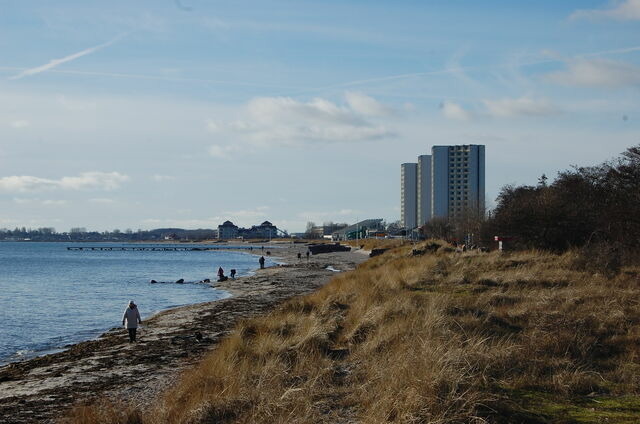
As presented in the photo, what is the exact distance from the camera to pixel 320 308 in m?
21.7

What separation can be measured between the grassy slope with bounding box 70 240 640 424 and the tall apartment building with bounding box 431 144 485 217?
6420 inches

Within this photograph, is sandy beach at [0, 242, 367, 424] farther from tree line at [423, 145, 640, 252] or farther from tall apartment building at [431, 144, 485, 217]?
tall apartment building at [431, 144, 485, 217]

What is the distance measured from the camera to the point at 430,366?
10.3m

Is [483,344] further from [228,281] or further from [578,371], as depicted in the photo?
[228,281]

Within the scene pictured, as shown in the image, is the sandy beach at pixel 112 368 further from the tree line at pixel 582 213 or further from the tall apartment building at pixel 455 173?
the tall apartment building at pixel 455 173

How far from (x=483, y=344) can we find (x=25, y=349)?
57.6 ft

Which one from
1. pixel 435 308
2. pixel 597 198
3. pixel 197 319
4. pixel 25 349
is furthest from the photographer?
pixel 597 198

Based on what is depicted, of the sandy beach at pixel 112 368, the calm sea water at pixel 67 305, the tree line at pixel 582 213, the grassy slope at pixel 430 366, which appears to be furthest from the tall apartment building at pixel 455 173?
the grassy slope at pixel 430 366

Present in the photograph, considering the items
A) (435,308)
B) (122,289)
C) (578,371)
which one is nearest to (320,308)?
(435,308)

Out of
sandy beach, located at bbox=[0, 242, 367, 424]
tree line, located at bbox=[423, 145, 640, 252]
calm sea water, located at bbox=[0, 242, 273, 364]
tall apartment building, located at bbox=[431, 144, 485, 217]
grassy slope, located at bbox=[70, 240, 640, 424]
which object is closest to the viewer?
grassy slope, located at bbox=[70, 240, 640, 424]

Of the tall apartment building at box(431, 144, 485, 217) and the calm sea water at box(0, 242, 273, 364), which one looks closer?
the calm sea water at box(0, 242, 273, 364)

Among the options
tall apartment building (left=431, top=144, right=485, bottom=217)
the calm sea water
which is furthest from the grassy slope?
tall apartment building (left=431, top=144, right=485, bottom=217)

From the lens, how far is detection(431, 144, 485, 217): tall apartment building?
181 meters

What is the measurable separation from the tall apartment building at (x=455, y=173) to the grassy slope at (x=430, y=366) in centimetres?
16306
